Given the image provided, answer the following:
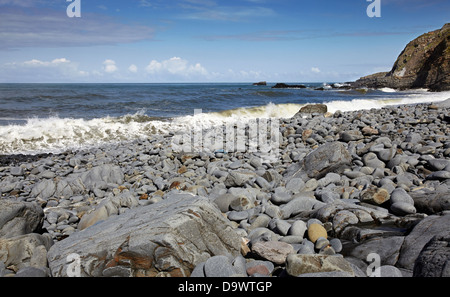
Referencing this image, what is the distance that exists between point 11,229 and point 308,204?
3366 millimetres

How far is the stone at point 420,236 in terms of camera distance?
226cm

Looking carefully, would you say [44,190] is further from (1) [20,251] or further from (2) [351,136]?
(2) [351,136]

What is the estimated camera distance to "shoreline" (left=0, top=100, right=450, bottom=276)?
8.71 feet

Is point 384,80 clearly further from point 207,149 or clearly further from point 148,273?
point 148,273

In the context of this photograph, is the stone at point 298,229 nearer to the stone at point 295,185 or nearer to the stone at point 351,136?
the stone at point 295,185

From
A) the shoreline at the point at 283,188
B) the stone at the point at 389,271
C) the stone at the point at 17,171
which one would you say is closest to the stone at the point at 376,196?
the shoreline at the point at 283,188

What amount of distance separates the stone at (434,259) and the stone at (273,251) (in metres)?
0.90

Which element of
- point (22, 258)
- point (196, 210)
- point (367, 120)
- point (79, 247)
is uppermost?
point (367, 120)

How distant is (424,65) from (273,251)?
54488 millimetres

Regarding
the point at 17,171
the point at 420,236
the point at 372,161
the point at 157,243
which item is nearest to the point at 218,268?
the point at 157,243

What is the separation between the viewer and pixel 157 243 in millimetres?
2332

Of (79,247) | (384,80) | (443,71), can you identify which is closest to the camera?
(79,247)
